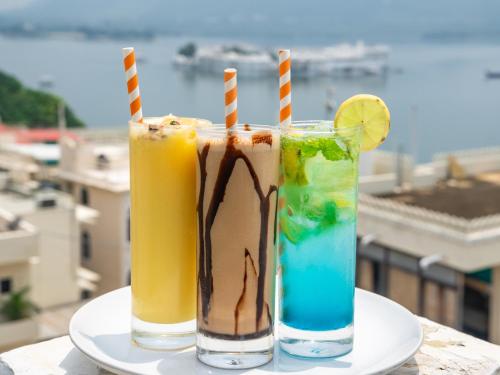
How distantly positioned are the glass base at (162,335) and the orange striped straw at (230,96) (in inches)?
13.5

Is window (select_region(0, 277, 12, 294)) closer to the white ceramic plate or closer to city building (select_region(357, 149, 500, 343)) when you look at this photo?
city building (select_region(357, 149, 500, 343))

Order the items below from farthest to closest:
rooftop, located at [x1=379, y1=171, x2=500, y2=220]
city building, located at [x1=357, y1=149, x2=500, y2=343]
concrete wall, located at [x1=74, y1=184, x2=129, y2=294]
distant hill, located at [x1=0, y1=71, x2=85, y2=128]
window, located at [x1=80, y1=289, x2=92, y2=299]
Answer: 1. distant hill, located at [x1=0, y1=71, x2=85, y2=128]
2. concrete wall, located at [x1=74, y1=184, x2=129, y2=294]
3. window, located at [x1=80, y1=289, x2=92, y2=299]
4. rooftop, located at [x1=379, y1=171, x2=500, y2=220]
5. city building, located at [x1=357, y1=149, x2=500, y2=343]

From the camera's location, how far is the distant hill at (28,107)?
44006 millimetres

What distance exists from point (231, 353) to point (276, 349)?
0.12 m

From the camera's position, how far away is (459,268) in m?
11.8

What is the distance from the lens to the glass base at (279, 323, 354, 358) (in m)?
1.26

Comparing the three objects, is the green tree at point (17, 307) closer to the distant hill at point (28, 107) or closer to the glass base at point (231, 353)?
the glass base at point (231, 353)

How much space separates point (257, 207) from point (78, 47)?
64.0 metres

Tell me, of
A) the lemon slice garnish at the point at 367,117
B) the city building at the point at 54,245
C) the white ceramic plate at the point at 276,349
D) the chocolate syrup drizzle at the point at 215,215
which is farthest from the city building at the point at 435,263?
the chocolate syrup drizzle at the point at 215,215

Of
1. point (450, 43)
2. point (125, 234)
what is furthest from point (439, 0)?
point (125, 234)

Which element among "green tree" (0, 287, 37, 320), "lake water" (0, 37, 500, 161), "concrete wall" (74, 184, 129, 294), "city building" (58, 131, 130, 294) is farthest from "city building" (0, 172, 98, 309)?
"lake water" (0, 37, 500, 161)

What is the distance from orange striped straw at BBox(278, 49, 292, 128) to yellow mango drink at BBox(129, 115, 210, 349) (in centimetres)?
13

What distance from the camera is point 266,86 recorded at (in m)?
45.9

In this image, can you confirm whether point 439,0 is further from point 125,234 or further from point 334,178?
point 334,178
